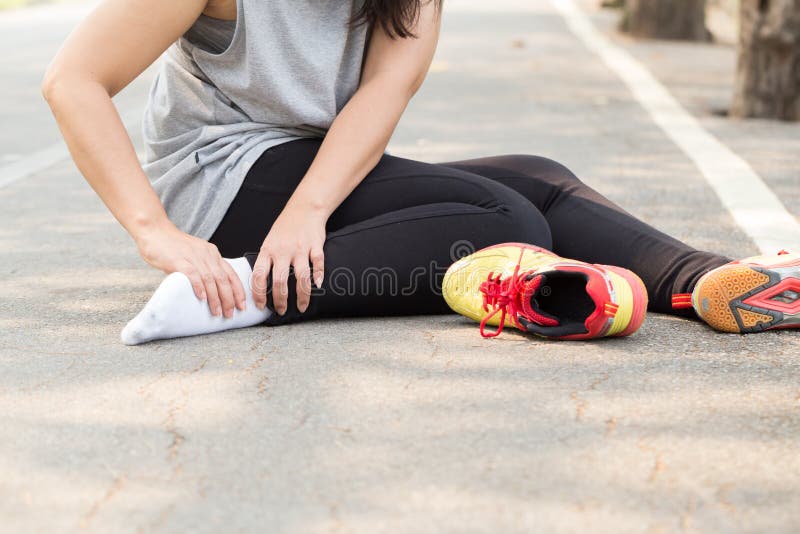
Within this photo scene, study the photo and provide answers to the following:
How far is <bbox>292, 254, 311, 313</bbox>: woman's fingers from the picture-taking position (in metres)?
2.63

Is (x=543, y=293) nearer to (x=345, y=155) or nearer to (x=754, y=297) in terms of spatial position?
(x=754, y=297)

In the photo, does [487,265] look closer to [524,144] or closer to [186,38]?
[186,38]

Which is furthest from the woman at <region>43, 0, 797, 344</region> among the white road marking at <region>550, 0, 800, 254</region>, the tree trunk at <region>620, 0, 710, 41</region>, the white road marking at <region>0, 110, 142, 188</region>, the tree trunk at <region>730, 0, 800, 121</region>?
the tree trunk at <region>620, 0, 710, 41</region>

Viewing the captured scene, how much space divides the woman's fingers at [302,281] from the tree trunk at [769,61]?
4.74m

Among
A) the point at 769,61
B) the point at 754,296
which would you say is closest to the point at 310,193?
the point at 754,296

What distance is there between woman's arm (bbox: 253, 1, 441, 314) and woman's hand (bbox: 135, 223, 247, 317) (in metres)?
0.06

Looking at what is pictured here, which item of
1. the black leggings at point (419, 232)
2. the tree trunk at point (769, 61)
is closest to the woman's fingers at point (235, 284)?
the black leggings at point (419, 232)

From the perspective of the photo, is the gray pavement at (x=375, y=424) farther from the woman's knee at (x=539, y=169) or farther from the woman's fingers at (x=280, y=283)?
the woman's knee at (x=539, y=169)

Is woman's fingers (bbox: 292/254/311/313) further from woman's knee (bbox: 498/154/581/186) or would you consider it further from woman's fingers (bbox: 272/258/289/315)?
woman's knee (bbox: 498/154/581/186)

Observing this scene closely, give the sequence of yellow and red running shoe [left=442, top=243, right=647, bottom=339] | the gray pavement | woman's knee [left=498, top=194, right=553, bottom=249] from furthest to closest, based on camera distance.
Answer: woman's knee [left=498, top=194, right=553, bottom=249]
yellow and red running shoe [left=442, top=243, right=647, bottom=339]
the gray pavement

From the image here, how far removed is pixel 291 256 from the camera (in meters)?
2.63

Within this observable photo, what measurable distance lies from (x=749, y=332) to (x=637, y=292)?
1.03 ft

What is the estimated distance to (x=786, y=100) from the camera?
672 centimetres

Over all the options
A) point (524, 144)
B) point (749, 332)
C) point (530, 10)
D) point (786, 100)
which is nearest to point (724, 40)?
point (530, 10)
